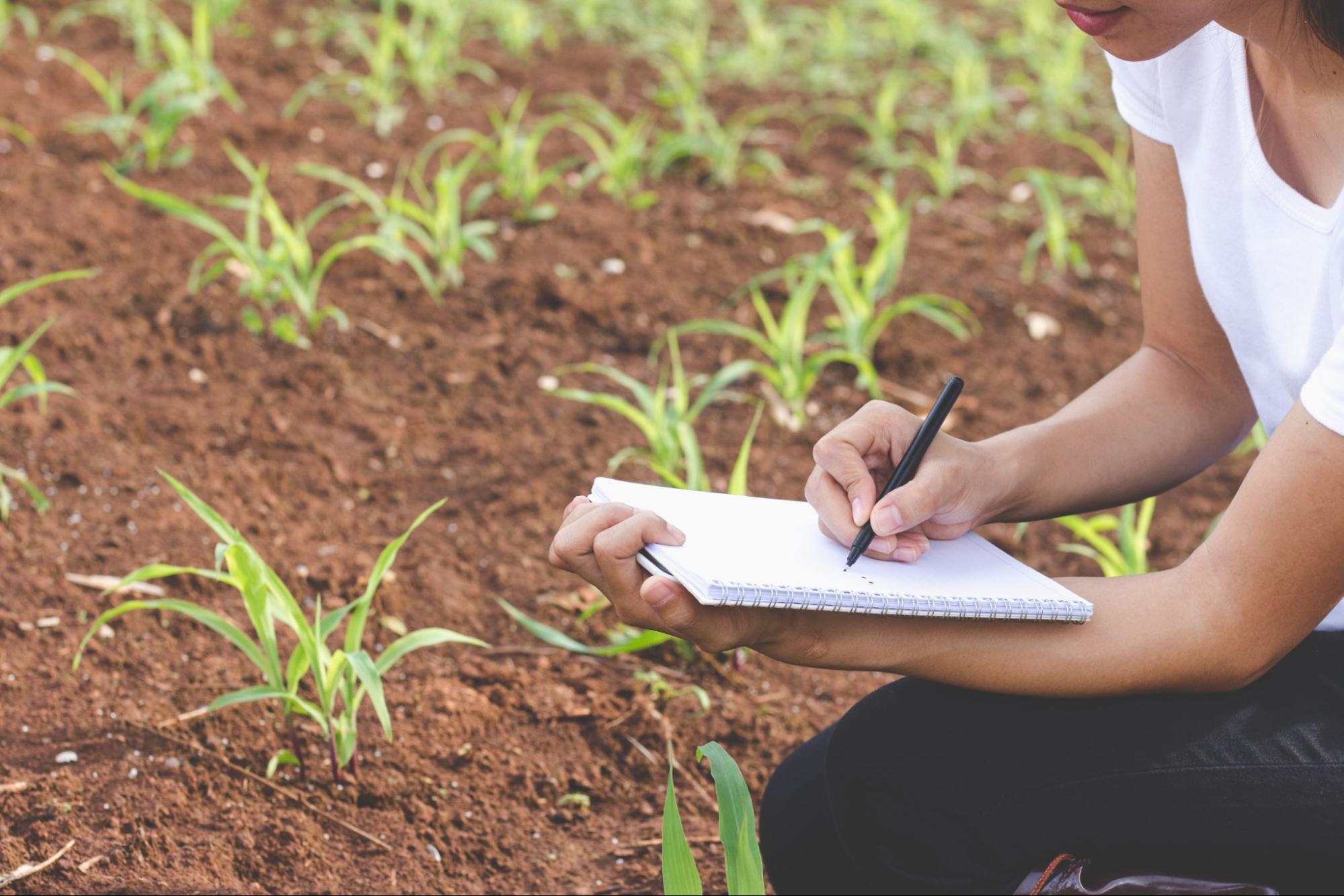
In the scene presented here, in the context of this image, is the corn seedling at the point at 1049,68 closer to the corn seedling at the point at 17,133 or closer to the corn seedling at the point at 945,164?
the corn seedling at the point at 945,164

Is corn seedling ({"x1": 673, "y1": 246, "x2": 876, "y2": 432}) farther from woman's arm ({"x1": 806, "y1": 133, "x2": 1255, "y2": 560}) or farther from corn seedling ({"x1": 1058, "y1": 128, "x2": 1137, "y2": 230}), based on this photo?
corn seedling ({"x1": 1058, "y1": 128, "x2": 1137, "y2": 230})

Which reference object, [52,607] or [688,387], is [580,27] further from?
[52,607]

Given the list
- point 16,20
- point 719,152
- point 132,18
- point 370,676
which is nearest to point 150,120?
point 132,18

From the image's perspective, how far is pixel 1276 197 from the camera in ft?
4.52

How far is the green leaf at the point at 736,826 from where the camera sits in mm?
1135

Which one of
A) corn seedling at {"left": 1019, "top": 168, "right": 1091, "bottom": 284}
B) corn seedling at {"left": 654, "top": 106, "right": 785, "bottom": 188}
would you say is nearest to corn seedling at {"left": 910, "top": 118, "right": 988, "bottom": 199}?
corn seedling at {"left": 1019, "top": 168, "right": 1091, "bottom": 284}

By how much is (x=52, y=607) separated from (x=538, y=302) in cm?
133

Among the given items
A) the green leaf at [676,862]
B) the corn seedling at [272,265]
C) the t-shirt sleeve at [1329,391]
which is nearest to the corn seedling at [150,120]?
the corn seedling at [272,265]

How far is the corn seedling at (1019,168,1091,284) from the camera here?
3240mm

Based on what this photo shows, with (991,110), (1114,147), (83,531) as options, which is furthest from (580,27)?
(83,531)

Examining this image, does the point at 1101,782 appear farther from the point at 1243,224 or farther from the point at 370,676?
the point at 370,676

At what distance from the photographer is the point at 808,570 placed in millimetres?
1247

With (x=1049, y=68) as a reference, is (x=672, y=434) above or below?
below

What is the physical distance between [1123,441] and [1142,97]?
403 millimetres
